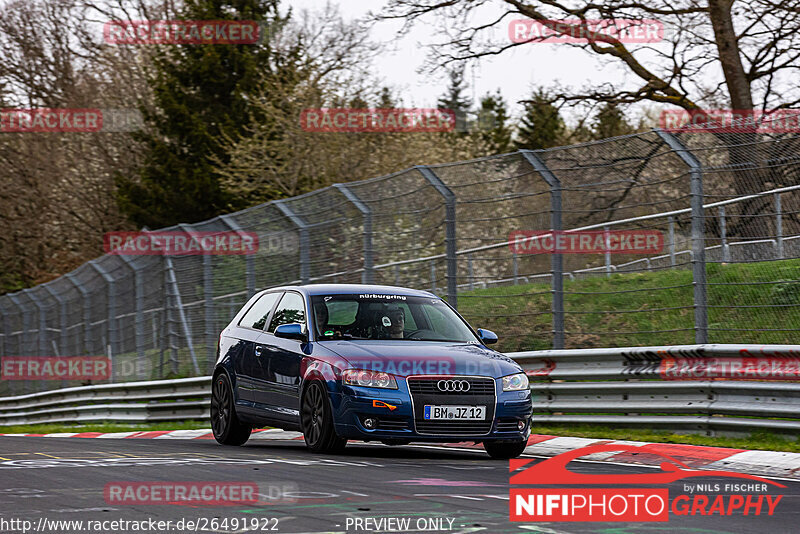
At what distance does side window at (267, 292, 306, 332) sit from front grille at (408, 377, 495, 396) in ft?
5.74

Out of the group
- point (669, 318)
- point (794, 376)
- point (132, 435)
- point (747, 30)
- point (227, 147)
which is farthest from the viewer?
point (227, 147)

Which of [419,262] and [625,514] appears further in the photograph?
[419,262]

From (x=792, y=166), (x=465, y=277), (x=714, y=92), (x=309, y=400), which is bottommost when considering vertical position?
(x=309, y=400)

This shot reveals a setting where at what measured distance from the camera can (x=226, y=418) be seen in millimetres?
12773

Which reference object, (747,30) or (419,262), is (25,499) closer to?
(419,262)

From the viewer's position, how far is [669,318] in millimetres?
12844

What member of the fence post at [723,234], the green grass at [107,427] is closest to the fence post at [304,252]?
the green grass at [107,427]

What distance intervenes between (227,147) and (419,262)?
80.4 feet

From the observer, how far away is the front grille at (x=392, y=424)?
10.2m

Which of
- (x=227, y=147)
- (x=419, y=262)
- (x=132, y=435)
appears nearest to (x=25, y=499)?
(x=419, y=262)

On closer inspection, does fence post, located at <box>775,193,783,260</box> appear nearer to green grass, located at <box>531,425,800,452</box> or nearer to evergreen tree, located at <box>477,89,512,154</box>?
green grass, located at <box>531,425,800,452</box>

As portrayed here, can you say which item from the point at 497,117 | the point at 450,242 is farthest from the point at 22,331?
the point at 497,117

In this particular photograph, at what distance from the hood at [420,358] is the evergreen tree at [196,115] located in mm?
29016

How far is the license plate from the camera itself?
10.2m
